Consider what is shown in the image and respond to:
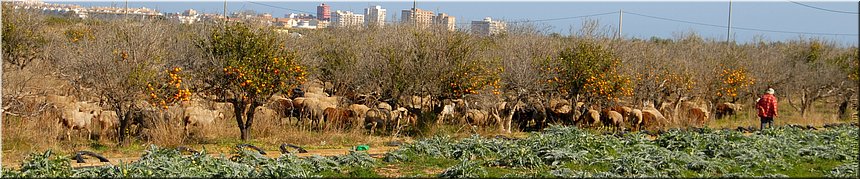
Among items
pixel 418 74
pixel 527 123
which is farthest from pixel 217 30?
pixel 527 123

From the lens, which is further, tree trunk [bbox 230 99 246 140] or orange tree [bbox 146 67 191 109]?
tree trunk [bbox 230 99 246 140]

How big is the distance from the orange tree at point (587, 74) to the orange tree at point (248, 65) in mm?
8574

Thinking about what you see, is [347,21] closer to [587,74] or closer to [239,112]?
[587,74]

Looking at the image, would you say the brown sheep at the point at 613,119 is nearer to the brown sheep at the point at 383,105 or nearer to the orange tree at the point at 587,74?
the orange tree at the point at 587,74

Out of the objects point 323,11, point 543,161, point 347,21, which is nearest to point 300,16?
point 323,11

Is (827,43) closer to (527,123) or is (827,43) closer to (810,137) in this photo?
(527,123)

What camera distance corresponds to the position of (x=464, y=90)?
2203 cm

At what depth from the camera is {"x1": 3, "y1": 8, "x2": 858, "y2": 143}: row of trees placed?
59.9 ft

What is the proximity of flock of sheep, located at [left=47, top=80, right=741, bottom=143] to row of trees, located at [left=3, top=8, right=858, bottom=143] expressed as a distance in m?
0.44

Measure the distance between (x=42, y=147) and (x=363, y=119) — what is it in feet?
28.1

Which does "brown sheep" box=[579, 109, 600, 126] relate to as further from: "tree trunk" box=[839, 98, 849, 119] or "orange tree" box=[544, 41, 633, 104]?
"tree trunk" box=[839, 98, 849, 119]

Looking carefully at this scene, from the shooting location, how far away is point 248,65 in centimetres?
1878

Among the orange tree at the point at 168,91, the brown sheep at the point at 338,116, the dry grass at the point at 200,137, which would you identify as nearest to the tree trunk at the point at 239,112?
the dry grass at the point at 200,137

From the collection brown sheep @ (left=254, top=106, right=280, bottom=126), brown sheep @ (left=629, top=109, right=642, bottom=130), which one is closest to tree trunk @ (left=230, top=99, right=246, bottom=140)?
brown sheep @ (left=254, top=106, right=280, bottom=126)
